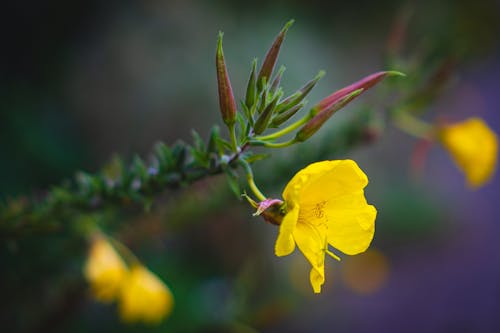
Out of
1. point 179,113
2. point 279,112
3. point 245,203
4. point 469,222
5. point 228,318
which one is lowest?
point 469,222

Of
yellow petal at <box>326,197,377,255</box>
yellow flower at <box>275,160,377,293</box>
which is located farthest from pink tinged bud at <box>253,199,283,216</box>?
yellow petal at <box>326,197,377,255</box>

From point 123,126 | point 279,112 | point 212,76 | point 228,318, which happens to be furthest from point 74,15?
point 279,112

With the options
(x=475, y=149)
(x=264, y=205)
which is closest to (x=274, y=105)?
(x=264, y=205)

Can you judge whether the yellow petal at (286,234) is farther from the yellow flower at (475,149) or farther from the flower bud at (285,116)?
the yellow flower at (475,149)

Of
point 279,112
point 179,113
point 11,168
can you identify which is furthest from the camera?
point 179,113

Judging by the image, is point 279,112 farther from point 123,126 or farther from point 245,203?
point 123,126
